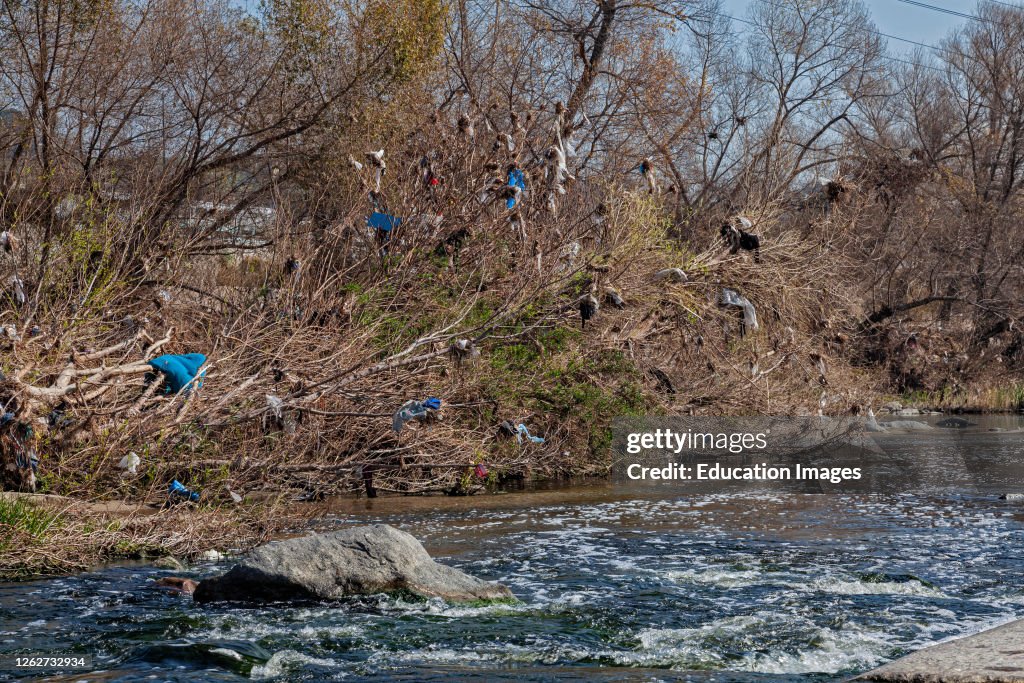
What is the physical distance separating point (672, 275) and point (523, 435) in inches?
111

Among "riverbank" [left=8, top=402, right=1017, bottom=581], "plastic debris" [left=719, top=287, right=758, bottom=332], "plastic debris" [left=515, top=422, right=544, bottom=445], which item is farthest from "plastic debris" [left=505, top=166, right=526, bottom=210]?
"riverbank" [left=8, top=402, right=1017, bottom=581]

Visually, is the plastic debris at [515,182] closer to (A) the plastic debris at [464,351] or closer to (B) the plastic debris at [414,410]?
(A) the plastic debris at [464,351]

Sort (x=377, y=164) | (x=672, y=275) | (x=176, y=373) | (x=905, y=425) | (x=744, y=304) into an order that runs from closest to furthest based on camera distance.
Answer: (x=176, y=373) < (x=377, y=164) < (x=744, y=304) < (x=672, y=275) < (x=905, y=425)

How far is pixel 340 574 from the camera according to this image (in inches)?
268

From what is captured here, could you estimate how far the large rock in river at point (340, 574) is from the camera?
21.8 feet

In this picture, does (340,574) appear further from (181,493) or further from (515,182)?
(515,182)

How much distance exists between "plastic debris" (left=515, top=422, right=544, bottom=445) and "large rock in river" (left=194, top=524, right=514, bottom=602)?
4365 millimetres

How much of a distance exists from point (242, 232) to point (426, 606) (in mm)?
10101

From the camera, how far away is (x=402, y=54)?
16938mm

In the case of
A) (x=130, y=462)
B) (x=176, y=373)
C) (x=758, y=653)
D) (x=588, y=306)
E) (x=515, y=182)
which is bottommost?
(x=758, y=653)

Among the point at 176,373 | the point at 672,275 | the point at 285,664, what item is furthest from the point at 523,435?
the point at 285,664

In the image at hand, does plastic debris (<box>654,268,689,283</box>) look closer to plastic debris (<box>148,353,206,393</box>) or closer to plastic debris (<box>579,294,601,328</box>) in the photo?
plastic debris (<box>579,294,601,328</box>)

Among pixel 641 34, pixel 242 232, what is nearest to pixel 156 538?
pixel 242 232

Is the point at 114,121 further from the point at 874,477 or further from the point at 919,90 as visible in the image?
the point at 919,90
